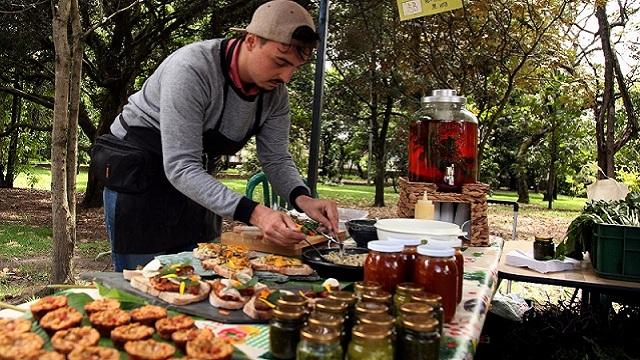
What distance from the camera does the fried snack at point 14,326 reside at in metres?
1.13

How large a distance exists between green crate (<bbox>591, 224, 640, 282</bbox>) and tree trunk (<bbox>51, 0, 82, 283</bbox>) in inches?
128

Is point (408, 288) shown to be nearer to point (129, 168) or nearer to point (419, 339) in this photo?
point (419, 339)

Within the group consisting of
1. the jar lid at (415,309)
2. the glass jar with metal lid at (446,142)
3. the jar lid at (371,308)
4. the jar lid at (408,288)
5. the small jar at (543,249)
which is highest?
the glass jar with metal lid at (446,142)

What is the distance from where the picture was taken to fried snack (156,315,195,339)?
117cm

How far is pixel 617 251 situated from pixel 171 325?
2.14 m

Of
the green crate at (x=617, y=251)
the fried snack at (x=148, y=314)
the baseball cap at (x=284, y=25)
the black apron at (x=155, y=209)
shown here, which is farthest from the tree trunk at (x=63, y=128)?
the green crate at (x=617, y=251)

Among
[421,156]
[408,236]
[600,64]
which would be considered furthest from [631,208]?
[600,64]

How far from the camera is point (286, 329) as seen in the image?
106 cm

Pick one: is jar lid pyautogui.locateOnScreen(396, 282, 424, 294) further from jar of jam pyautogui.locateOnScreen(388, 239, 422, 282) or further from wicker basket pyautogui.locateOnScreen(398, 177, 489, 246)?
wicker basket pyautogui.locateOnScreen(398, 177, 489, 246)

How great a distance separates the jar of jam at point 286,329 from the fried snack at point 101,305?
0.42 metres

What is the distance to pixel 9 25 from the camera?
834 centimetres

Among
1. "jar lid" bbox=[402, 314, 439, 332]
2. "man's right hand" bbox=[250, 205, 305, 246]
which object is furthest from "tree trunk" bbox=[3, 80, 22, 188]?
"jar lid" bbox=[402, 314, 439, 332]

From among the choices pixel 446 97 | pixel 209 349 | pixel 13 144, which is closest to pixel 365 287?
pixel 209 349

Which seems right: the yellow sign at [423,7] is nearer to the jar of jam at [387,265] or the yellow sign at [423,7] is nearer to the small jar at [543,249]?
the small jar at [543,249]
